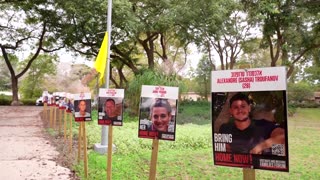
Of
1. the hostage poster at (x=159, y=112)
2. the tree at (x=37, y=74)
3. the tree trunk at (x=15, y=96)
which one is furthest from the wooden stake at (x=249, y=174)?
the tree at (x=37, y=74)

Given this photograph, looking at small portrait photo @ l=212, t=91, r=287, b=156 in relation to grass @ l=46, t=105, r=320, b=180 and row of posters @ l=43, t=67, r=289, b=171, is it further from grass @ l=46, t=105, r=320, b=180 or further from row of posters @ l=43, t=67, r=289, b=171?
grass @ l=46, t=105, r=320, b=180

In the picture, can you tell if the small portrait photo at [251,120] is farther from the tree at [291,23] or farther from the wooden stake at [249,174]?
the tree at [291,23]

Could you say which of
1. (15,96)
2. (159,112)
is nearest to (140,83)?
(159,112)

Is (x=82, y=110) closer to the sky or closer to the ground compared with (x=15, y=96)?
closer to the ground

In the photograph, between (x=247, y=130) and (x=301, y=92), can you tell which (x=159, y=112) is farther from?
(x=301, y=92)

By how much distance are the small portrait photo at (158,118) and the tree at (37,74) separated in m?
21.1

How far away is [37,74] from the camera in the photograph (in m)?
24.5

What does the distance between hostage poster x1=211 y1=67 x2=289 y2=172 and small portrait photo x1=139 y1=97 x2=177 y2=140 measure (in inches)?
31.3

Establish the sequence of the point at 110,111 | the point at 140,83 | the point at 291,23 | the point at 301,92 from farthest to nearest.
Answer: the point at 301,92
the point at 291,23
the point at 140,83
the point at 110,111

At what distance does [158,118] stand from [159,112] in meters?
0.06

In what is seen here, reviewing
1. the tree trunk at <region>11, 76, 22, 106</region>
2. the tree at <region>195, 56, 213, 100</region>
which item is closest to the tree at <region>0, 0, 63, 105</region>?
the tree trunk at <region>11, 76, 22, 106</region>

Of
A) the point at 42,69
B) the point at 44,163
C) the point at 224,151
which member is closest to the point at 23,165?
the point at 44,163

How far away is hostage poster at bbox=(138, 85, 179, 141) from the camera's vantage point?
295cm

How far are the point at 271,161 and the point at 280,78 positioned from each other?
520 mm
